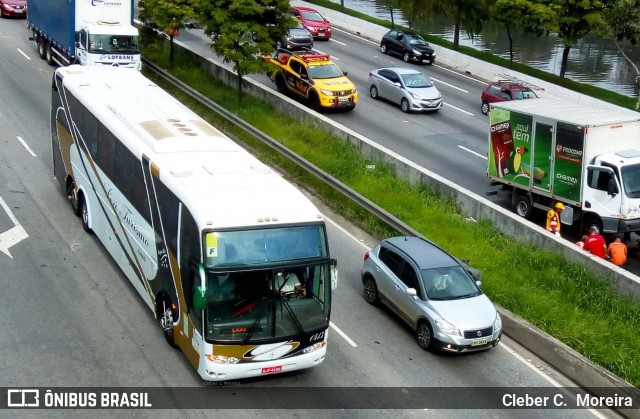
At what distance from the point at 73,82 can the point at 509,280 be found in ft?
35.8

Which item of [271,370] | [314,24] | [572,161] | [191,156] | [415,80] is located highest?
[314,24]

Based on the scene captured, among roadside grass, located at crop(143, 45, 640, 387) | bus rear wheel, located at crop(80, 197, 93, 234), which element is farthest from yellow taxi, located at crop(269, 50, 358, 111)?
bus rear wheel, located at crop(80, 197, 93, 234)

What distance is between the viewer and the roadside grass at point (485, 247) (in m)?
16.3

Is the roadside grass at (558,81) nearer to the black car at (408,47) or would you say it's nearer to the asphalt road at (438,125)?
the asphalt road at (438,125)

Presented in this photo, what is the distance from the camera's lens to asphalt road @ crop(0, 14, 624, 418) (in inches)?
546

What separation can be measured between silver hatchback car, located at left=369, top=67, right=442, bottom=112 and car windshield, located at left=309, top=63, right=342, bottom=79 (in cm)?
254

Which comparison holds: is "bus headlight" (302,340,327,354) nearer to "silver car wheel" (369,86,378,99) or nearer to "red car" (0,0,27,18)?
"silver car wheel" (369,86,378,99)

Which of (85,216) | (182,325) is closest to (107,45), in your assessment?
(85,216)

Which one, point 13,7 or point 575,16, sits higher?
point 575,16

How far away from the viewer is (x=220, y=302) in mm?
12852

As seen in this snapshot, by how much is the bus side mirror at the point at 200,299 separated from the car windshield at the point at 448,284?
17.1 feet

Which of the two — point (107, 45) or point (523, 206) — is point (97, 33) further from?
point (523, 206)

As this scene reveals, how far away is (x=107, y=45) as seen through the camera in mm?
31734

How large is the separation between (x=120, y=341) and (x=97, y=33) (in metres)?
19.3
